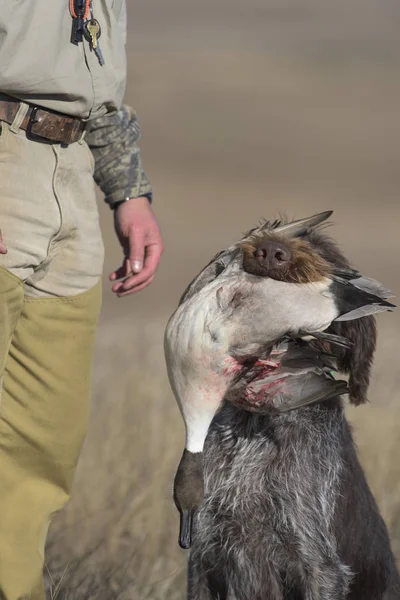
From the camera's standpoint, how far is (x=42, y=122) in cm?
387

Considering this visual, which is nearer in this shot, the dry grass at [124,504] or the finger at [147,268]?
the finger at [147,268]

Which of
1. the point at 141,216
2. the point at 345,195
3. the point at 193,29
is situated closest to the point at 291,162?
the point at 345,195

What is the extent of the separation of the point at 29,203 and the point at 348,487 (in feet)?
4.81

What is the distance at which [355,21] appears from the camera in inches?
1575

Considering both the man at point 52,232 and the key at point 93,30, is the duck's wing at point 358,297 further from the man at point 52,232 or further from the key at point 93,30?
the key at point 93,30

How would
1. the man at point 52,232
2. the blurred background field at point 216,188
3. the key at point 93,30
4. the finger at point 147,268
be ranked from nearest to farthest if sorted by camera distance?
the man at point 52,232
the key at point 93,30
the finger at point 147,268
the blurred background field at point 216,188

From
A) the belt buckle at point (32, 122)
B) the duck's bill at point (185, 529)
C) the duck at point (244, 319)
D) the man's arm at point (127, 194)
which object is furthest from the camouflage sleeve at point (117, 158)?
the duck's bill at point (185, 529)

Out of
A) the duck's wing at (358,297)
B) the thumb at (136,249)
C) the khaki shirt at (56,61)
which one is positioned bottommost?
the thumb at (136,249)

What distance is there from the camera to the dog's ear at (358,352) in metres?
3.91

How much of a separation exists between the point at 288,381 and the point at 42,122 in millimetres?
1161

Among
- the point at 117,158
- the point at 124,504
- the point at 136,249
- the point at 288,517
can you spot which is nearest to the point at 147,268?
the point at 136,249

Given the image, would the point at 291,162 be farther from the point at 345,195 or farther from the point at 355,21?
the point at 355,21

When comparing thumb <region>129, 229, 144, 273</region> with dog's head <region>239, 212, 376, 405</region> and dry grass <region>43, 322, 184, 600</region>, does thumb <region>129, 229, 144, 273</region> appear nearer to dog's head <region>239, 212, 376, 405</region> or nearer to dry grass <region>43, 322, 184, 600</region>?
dog's head <region>239, 212, 376, 405</region>

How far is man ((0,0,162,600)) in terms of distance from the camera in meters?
3.82
